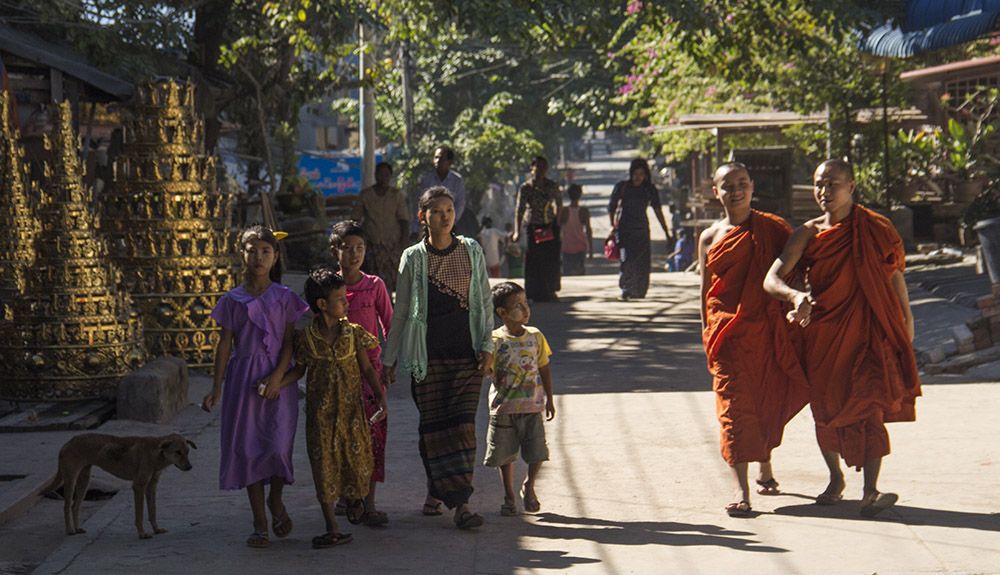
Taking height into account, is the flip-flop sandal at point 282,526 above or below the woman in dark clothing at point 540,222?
below

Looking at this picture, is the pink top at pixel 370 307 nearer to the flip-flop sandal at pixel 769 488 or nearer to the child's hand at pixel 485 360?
the child's hand at pixel 485 360

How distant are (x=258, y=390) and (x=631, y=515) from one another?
1.81m

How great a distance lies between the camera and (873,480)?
698 centimetres

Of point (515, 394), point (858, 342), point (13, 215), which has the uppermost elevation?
point (13, 215)

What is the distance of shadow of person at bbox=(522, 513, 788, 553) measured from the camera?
258 inches

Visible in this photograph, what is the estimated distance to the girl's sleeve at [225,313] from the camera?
22.2ft

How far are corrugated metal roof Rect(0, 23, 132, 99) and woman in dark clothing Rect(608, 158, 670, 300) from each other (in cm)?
513

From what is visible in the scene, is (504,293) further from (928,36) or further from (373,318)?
(928,36)

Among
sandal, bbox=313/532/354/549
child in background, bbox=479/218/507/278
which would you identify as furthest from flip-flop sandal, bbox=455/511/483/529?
child in background, bbox=479/218/507/278

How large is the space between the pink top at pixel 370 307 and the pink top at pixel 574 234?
1606 centimetres

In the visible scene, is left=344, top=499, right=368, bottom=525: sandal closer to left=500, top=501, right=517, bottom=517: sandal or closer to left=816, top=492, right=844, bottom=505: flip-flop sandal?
left=500, top=501, right=517, bottom=517: sandal

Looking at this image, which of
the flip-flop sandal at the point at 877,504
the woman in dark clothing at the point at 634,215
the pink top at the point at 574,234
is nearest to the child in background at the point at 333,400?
the flip-flop sandal at the point at 877,504

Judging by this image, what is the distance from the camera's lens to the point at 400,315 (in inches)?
277

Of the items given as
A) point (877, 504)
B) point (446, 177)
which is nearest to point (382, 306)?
point (877, 504)
